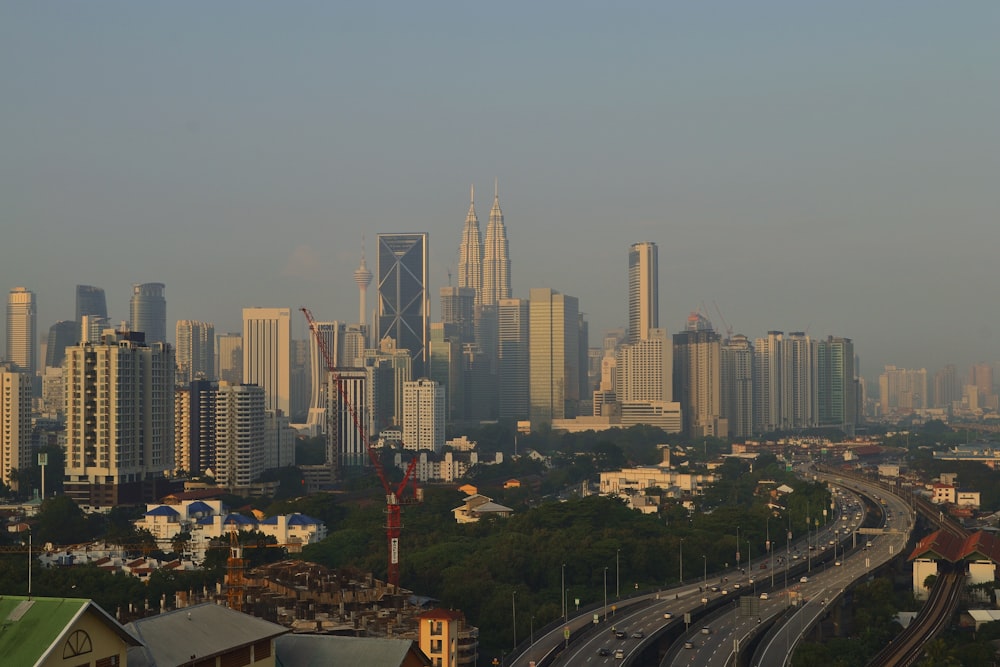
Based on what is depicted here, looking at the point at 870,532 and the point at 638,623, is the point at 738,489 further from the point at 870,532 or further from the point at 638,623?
the point at 638,623

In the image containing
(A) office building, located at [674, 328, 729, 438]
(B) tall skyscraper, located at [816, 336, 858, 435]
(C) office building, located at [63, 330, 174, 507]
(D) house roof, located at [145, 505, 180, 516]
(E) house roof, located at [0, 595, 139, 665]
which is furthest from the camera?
(B) tall skyscraper, located at [816, 336, 858, 435]

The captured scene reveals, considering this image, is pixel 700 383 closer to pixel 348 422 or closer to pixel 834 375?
pixel 834 375

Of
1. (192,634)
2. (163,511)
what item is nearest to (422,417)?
(163,511)

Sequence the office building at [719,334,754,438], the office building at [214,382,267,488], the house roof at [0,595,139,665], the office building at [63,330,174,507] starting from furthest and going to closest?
the office building at [719,334,754,438], the office building at [214,382,267,488], the office building at [63,330,174,507], the house roof at [0,595,139,665]

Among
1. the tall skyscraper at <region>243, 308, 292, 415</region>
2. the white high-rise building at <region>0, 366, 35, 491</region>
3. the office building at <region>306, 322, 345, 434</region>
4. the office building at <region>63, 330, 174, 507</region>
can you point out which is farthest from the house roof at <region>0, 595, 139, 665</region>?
the tall skyscraper at <region>243, 308, 292, 415</region>

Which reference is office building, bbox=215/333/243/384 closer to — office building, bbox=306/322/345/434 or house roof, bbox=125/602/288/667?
office building, bbox=306/322/345/434

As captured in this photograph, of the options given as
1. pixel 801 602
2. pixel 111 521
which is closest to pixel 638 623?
pixel 801 602
